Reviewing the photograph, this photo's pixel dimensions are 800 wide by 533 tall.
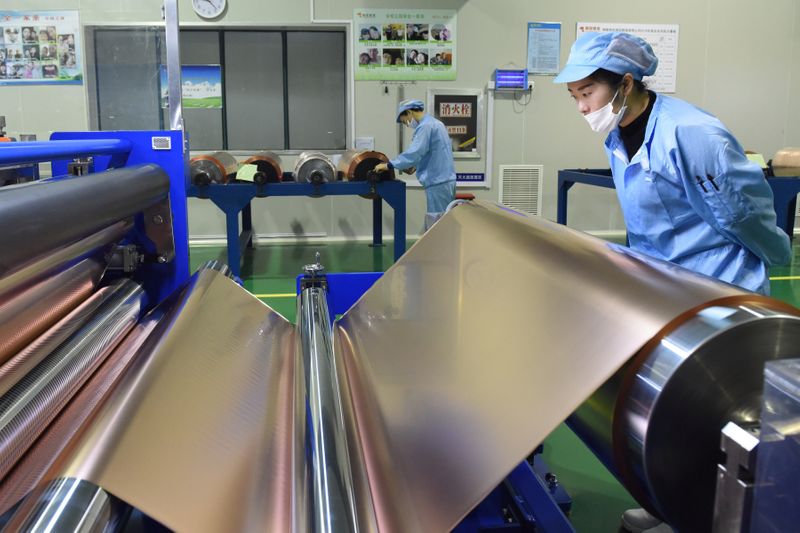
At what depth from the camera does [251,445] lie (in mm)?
855

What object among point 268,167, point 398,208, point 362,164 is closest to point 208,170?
point 268,167

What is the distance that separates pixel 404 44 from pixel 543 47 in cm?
126

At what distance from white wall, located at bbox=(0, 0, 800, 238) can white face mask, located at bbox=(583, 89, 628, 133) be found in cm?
430

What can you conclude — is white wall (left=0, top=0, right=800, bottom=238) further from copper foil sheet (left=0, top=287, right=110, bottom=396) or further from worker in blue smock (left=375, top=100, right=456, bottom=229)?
copper foil sheet (left=0, top=287, right=110, bottom=396)

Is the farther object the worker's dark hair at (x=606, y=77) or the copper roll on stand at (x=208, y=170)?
the copper roll on stand at (x=208, y=170)

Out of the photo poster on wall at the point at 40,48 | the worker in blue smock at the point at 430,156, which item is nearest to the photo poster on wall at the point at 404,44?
the worker in blue smock at the point at 430,156

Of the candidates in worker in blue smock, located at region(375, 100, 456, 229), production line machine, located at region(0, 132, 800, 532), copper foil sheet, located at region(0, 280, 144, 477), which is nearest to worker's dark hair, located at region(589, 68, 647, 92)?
production line machine, located at region(0, 132, 800, 532)

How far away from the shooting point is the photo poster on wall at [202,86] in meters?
5.80

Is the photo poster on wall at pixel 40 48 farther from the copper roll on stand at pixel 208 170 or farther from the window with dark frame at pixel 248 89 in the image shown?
the copper roll on stand at pixel 208 170

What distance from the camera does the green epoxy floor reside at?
1.77 meters

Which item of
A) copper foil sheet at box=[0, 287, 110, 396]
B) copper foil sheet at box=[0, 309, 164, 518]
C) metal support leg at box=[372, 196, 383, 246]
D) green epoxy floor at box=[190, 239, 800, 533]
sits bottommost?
green epoxy floor at box=[190, 239, 800, 533]

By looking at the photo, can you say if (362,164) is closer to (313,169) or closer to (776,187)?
(313,169)

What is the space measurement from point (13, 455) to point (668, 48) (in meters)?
6.31

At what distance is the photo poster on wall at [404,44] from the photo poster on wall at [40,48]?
94.2 inches
